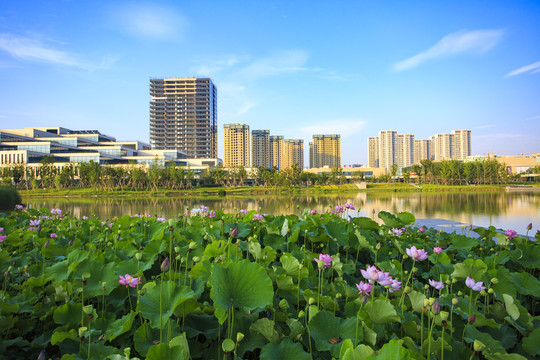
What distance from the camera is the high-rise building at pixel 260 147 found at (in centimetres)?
11556

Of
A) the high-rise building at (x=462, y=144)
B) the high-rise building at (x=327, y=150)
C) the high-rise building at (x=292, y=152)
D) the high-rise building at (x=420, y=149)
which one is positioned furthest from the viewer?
the high-rise building at (x=420, y=149)

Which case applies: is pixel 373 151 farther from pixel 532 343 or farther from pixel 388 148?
pixel 532 343

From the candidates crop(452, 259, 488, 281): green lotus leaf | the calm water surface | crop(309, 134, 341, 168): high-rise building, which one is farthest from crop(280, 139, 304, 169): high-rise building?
crop(452, 259, 488, 281): green lotus leaf

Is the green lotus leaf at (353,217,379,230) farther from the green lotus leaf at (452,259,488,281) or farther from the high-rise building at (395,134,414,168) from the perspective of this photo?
the high-rise building at (395,134,414,168)

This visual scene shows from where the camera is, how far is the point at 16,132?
194ft

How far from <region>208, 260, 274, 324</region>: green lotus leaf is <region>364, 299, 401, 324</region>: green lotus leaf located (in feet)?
0.98

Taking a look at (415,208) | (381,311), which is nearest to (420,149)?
(415,208)

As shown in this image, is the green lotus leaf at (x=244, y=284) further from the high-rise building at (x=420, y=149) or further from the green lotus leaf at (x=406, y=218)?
the high-rise building at (x=420, y=149)

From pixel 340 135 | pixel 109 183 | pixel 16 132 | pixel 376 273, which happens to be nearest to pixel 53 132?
pixel 16 132

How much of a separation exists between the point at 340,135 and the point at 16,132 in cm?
9909

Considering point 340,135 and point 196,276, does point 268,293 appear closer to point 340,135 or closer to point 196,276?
point 196,276

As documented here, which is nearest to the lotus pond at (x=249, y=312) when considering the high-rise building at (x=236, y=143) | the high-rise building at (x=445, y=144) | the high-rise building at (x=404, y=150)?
the high-rise building at (x=236, y=143)

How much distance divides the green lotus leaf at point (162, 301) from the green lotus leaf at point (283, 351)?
0.26m

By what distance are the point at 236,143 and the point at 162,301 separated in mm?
108468
